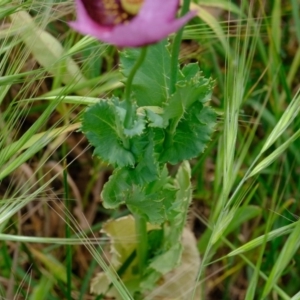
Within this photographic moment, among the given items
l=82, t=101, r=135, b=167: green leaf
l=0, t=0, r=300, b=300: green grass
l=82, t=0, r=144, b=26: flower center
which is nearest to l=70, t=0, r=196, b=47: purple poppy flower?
l=82, t=0, r=144, b=26: flower center

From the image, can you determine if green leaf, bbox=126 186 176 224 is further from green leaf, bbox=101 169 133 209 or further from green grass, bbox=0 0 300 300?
green grass, bbox=0 0 300 300

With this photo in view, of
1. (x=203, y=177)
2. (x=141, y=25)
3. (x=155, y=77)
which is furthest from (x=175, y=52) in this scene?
(x=203, y=177)

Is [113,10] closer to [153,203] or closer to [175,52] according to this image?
[175,52]

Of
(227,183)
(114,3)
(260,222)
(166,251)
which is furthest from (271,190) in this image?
(114,3)

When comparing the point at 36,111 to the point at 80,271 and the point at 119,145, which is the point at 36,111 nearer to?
the point at 80,271

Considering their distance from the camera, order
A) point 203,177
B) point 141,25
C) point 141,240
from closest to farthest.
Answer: point 141,25 < point 141,240 < point 203,177

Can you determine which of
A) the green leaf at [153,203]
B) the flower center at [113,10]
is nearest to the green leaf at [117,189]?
the green leaf at [153,203]

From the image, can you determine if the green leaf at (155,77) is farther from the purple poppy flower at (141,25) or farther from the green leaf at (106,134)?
the purple poppy flower at (141,25)
